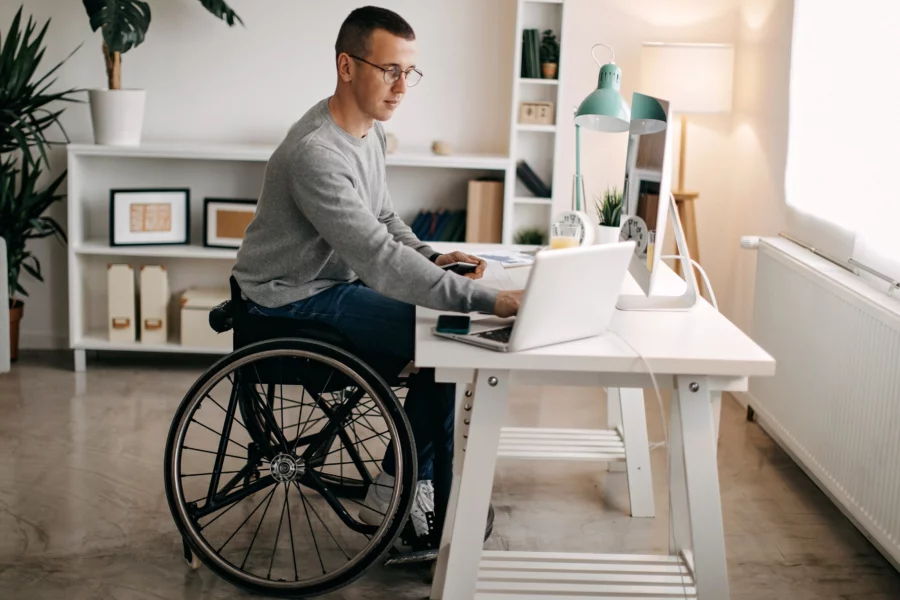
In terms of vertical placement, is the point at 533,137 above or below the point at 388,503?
above

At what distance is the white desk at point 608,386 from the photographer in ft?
6.57

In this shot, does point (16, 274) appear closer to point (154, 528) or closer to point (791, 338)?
point (154, 528)

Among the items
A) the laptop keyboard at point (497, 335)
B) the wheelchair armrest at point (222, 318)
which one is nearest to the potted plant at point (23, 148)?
the wheelchair armrest at point (222, 318)

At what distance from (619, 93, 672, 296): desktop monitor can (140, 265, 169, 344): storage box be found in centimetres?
237

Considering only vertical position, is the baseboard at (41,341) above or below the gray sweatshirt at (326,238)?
below

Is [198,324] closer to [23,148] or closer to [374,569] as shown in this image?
[23,148]

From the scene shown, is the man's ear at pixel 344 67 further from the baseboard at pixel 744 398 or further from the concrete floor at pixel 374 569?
the baseboard at pixel 744 398

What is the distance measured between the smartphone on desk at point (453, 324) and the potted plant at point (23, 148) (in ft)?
7.90

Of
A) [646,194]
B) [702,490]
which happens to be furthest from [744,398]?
[702,490]

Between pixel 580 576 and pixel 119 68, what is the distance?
9.37ft

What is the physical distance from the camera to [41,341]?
465cm

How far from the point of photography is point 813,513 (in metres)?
3.02

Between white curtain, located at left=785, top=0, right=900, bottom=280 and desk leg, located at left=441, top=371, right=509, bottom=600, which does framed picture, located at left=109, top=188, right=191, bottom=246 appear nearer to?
white curtain, located at left=785, top=0, right=900, bottom=280

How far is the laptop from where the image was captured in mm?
1938
